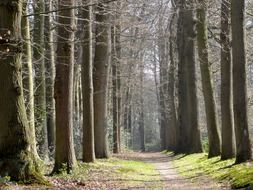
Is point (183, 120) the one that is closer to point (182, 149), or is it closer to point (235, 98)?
point (182, 149)

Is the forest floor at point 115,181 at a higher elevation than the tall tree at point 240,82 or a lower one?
lower

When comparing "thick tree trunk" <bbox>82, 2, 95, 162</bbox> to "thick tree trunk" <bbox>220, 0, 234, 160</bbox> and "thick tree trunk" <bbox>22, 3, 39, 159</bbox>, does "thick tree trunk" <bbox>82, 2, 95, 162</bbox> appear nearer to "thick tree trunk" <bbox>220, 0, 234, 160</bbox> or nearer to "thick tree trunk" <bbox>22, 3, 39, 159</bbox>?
"thick tree trunk" <bbox>22, 3, 39, 159</bbox>

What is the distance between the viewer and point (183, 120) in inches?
1117

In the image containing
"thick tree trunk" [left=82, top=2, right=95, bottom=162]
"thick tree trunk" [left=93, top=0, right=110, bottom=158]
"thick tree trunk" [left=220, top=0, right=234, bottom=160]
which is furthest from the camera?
"thick tree trunk" [left=93, top=0, right=110, bottom=158]

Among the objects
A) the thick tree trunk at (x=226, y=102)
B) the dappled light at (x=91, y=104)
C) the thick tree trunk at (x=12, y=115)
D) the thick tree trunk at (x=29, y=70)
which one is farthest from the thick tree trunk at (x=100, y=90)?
the thick tree trunk at (x=12, y=115)

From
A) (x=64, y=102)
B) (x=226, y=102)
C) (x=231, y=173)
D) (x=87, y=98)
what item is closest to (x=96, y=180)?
(x=64, y=102)

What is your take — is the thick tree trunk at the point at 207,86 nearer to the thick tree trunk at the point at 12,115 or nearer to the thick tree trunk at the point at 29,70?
the thick tree trunk at the point at 29,70

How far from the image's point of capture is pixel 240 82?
44.5 feet

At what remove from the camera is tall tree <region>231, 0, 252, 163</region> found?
534 inches

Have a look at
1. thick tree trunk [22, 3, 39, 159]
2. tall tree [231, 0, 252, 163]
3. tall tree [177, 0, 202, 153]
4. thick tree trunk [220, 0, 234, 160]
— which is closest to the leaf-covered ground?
thick tree trunk [22, 3, 39, 159]

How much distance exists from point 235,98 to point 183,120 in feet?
48.4

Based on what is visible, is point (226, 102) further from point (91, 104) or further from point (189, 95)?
point (189, 95)

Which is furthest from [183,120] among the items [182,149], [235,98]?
[235,98]

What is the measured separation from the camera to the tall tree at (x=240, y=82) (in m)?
13.6
